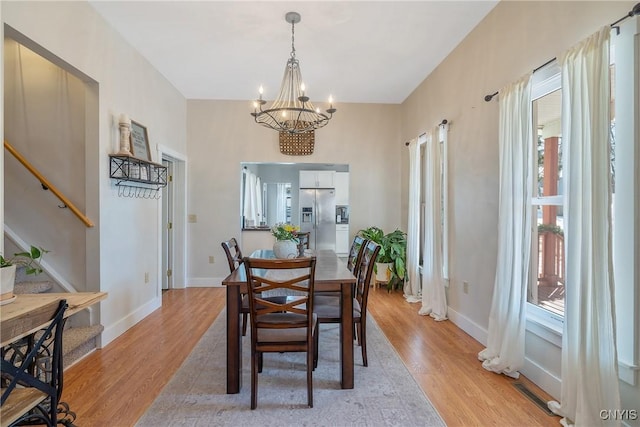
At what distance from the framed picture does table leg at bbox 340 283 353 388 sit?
2.59m

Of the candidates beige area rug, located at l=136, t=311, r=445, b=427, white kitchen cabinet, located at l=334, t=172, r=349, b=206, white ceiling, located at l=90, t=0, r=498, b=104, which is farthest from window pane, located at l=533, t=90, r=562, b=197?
white kitchen cabinet, located at l=334, t=172, r=349, b=206

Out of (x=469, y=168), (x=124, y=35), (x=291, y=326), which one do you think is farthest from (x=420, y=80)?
(x=291, y=326)

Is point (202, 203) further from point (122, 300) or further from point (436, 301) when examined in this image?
point (436, 301)

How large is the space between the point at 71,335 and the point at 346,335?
2209 mm

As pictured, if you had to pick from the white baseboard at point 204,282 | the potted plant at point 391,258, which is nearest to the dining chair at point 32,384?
the white baseboard at point 204,282

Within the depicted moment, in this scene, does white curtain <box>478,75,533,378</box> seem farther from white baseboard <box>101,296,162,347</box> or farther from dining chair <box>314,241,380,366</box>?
white baseboard <box>101,296,162,347</box>

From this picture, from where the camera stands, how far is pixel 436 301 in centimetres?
359

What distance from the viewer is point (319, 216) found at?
685 centimetres

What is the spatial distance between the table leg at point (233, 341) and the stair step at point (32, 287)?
176 cm

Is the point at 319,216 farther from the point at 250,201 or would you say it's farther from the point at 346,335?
the point at 346,335

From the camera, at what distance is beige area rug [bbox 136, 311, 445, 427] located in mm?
1830

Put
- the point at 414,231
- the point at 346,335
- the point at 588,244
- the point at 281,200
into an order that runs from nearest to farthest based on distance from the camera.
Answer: the point at 588,244 < the point at 346,335 < the point at 414,231 < the point at 281,200

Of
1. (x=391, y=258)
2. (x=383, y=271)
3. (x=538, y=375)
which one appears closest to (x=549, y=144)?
(x=538, y=375)

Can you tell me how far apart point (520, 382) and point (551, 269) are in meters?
0.82
